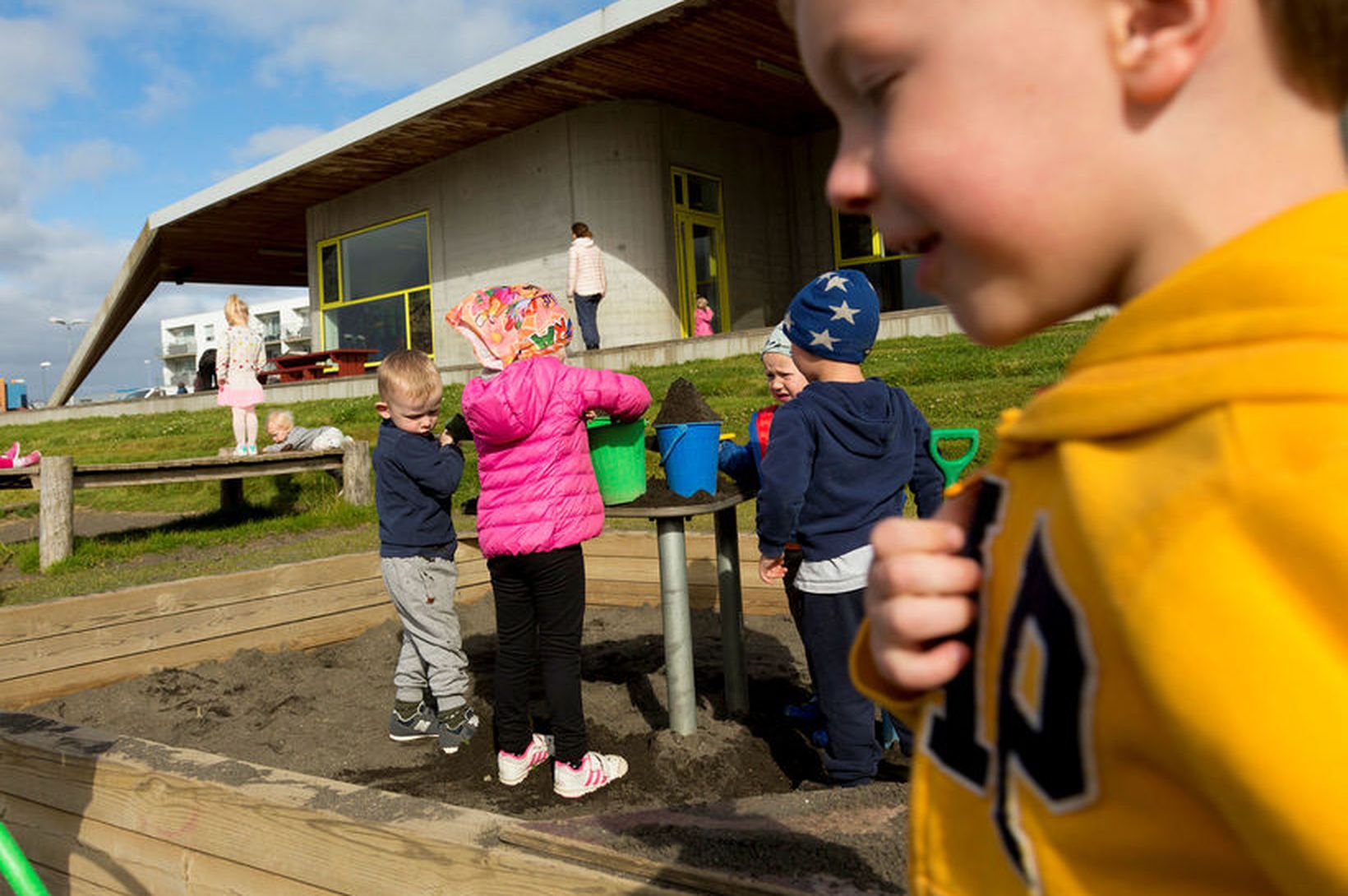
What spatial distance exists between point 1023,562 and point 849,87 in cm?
35

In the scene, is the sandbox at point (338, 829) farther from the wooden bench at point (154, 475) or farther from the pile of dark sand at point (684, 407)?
the wooden bench at point (154, 475)

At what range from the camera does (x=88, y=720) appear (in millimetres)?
3898

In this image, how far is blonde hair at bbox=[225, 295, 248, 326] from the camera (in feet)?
31.0

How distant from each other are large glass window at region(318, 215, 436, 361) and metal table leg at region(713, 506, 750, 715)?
46.1 feet

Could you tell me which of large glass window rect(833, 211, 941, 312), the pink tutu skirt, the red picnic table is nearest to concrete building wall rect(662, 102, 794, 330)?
large glass window rect(833, 211, 941, 312)

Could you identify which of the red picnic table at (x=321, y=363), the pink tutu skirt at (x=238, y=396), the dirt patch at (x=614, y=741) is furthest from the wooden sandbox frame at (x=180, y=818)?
the red picnic table at (x=321, y=363)

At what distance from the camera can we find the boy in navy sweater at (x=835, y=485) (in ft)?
10.1

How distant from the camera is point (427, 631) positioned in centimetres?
402

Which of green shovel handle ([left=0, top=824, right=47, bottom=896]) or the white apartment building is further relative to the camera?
the white apartment building

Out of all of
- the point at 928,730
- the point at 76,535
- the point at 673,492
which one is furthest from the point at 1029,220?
the point at 76,535

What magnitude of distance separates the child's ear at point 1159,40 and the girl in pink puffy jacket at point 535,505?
2808mm

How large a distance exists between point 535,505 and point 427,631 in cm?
100

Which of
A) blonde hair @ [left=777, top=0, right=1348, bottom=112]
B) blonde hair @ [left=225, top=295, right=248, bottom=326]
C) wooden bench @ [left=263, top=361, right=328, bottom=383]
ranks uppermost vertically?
wooden bench @ [left=263, top=361, right=328, bottom=383]

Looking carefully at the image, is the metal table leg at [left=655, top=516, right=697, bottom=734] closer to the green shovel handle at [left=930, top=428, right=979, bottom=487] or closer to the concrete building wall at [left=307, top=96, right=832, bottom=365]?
the green shovel handle at [left=930, top=428, right=979, bottom=487]
